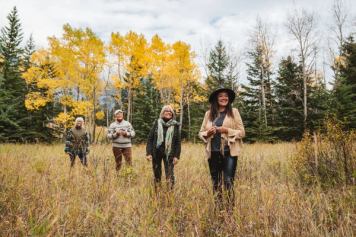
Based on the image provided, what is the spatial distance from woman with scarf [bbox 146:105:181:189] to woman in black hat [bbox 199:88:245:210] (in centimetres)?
103

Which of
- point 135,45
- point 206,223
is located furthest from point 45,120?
point 206,223

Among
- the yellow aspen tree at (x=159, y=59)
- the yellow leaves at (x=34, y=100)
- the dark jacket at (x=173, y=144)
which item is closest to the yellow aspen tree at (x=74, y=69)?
the yellow leaves at (x=34, y=100)

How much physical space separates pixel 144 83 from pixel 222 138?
908 inches

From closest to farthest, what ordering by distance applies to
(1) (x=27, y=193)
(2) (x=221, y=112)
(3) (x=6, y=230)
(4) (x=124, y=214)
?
(3) (x=6, y=230) < (4) (x=124, y=214) < (1) (x=27, y=193) < (2) (x=221, y=112)

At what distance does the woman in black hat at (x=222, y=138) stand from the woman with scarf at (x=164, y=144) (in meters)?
1.03

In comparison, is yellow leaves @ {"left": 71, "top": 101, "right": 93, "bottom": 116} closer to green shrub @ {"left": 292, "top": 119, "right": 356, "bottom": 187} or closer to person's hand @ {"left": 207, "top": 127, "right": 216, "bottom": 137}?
green shrub @ {"left": 292, "top": 119, "right": 356, "bottom": 187}

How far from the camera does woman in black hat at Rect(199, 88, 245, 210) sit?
3.93 m

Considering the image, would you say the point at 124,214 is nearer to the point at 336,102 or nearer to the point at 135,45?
the point at 336,102

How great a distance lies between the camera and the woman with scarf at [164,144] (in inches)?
203

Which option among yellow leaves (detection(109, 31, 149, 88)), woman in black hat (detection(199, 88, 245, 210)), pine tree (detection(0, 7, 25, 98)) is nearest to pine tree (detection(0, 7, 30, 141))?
pine tree (detection(0, 7, 25, 98))

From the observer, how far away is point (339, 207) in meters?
3.32

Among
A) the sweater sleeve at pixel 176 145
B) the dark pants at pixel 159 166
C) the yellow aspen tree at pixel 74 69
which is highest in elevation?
the yellow aspen tree at pixel 74 69

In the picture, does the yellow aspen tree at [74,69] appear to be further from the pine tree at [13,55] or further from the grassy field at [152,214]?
the grassy field at [152,214]

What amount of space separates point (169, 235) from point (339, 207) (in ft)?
6.51
